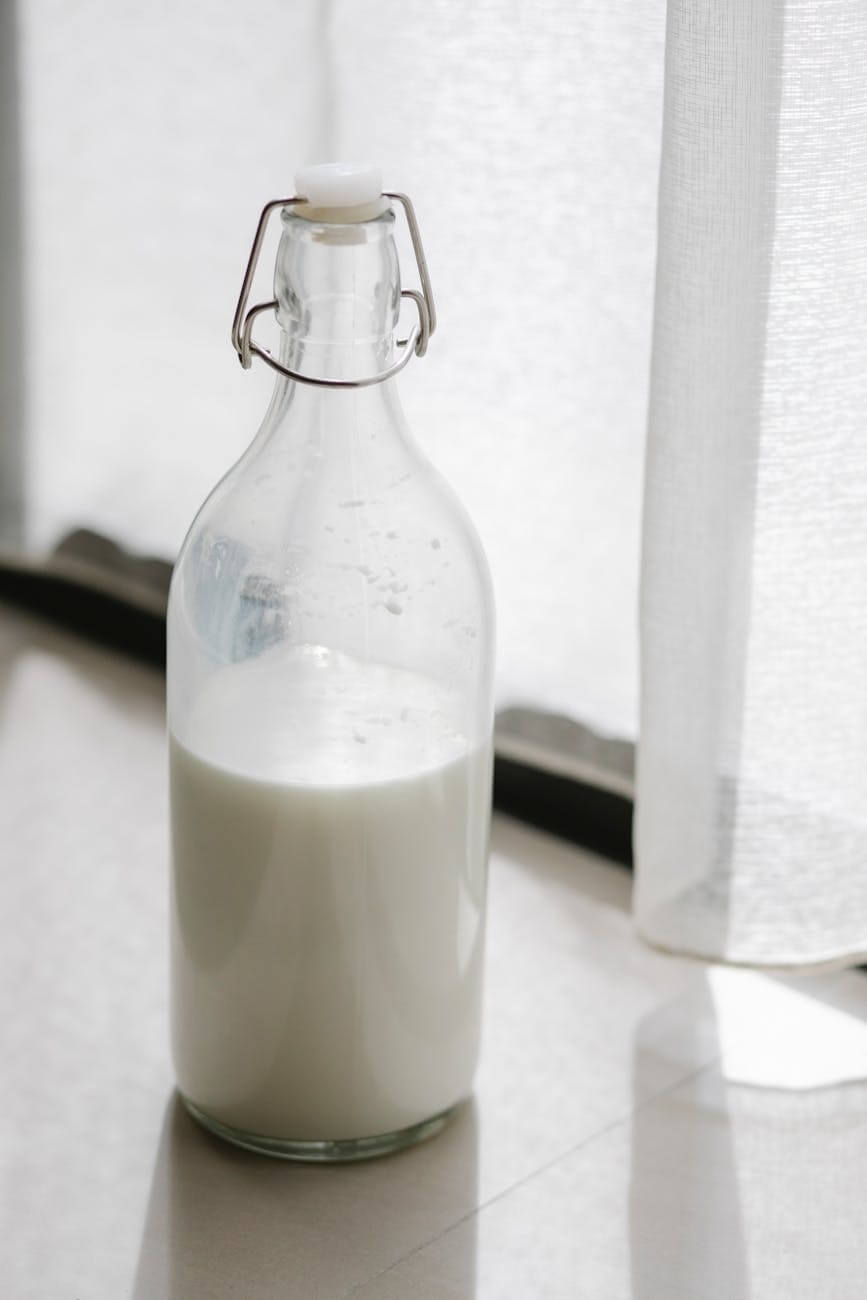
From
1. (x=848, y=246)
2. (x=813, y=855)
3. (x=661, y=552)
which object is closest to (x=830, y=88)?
(x=848, y=246)

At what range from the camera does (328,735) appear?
66cm

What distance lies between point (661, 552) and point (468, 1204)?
0.95 feet

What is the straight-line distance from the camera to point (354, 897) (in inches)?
26.2

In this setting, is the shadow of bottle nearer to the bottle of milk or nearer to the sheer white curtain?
the bottle of milk

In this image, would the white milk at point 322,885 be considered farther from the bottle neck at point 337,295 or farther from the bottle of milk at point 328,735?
the bottle neck at point 337,295

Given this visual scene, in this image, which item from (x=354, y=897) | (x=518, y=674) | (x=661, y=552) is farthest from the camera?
(x=518, y=674)

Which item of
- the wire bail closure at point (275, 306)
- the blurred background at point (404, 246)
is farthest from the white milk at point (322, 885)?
the blurred background at point (404, 246)

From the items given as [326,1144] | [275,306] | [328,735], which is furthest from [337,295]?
[326,1144]

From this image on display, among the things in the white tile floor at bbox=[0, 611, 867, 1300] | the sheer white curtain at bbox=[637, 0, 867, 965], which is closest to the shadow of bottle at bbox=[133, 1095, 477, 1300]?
the white tile floor at bbox=[0, 611, 867, 1300]

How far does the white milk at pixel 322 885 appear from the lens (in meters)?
0.66

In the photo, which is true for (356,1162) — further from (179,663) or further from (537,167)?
(537,167)

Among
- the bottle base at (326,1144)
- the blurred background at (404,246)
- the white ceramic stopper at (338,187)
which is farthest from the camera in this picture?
the blurred background at (404,246)

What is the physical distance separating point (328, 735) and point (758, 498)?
224mm

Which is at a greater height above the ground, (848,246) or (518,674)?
(848,246)
